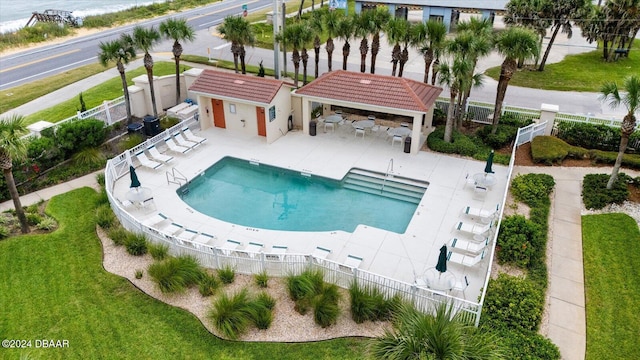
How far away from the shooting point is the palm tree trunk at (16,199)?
15.8 meters

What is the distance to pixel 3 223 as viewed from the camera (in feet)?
57.4

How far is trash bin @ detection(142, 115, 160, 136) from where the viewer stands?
2450cm

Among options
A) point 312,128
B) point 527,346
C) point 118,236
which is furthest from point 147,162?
point 527,346

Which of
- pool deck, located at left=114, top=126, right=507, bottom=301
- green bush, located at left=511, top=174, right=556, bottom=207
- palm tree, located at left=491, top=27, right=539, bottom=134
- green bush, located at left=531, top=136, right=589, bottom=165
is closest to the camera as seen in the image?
pool deck, located at left=114, top=126, right=507, bottom=301

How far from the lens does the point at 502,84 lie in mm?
22719

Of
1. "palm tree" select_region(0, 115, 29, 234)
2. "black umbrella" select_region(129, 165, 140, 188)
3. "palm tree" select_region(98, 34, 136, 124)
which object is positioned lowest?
"black umbrella" select_region(129, 165, 140, 188)

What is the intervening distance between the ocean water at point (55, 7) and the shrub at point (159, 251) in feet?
242

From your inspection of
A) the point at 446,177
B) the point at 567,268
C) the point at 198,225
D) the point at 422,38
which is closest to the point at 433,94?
the point at 422,38

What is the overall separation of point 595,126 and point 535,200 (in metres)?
7.04

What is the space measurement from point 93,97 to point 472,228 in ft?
80.6

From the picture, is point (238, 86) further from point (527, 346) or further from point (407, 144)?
point (527, 346)

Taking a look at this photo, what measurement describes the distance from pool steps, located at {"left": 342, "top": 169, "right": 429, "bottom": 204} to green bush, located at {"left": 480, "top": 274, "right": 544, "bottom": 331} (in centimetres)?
653

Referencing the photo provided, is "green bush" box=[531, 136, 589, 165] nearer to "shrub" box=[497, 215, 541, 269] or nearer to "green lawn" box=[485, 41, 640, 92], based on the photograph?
"shrub" box=[497, 215, 541, 269]

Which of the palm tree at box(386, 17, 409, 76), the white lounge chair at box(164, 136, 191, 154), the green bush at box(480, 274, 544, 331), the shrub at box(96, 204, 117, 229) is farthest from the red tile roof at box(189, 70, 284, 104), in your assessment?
the green bush at box(480, 274, 544, 331)
